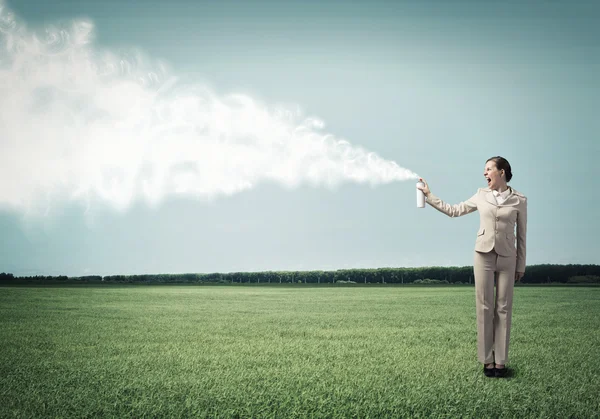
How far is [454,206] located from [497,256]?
0.84 meters

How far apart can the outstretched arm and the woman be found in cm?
3

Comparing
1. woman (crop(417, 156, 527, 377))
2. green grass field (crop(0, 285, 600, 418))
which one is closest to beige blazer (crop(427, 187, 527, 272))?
woman (crop(417, 156, 527, 377))

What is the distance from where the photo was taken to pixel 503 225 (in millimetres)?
5469

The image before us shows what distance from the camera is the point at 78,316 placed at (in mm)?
12312

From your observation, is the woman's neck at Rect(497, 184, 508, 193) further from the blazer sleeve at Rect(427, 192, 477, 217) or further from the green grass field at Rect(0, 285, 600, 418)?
the green grass field at Rect(0, 285, 600, 418)

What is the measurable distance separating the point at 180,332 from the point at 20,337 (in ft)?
9.30

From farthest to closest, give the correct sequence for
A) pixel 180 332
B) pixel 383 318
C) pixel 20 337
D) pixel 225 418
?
pixel 383 318
pixel 180 332
pixel 20 337
pixel 225 418

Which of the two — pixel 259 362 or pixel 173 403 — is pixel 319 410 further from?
pixel 259 362

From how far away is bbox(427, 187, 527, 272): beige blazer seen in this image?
5469mm

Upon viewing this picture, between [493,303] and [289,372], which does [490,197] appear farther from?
[289,372]

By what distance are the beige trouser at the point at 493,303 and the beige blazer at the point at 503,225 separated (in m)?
0.11

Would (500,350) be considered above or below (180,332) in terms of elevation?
above

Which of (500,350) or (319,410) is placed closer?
(319,410)

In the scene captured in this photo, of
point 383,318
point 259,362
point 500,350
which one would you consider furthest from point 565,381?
point 383,318
